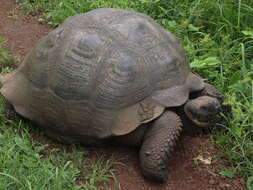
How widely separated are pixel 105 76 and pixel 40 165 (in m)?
0.85

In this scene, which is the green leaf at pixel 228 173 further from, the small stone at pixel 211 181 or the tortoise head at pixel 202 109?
the tortoise head at pixel 202 109

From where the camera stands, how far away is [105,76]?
3225 millimetres

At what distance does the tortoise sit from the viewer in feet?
10.6

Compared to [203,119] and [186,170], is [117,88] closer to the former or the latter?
[203,119]

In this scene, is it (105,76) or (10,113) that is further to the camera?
(10,113)

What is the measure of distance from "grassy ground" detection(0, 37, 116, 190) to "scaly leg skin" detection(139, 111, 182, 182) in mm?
312

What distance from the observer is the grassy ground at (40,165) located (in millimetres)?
2980

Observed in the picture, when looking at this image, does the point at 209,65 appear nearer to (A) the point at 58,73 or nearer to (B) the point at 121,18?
(B) the point at 121,18

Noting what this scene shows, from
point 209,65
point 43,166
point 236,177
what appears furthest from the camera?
point 209,65

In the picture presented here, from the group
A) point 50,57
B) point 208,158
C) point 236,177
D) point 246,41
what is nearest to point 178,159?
point 208,158

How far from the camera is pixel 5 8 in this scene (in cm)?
602

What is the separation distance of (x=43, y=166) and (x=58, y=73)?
77 cm

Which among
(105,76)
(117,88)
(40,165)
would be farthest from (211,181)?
(40,165)

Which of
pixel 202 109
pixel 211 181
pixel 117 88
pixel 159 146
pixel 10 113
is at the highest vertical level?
pixel 117 88
